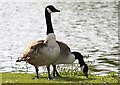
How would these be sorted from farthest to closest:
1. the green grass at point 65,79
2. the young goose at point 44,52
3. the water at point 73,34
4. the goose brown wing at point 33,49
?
the water at point 73,34, the goose brown wing at point 33,49, the young goose at point 44,52, the green grass at point 65,79

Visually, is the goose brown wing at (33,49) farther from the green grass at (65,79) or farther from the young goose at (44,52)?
the green grass at (65,79)

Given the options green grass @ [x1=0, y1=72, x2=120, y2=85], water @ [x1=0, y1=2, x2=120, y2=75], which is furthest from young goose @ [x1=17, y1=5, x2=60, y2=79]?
water @ [x1=0, y1=2, x2=120, y2=75]

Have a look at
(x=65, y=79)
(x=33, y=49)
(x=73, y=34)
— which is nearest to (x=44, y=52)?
(x=33, y=49)

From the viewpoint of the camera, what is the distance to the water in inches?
1047

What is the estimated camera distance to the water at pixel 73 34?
26.6m

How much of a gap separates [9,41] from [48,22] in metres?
21.5

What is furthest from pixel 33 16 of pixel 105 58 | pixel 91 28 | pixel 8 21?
pixel 105 58

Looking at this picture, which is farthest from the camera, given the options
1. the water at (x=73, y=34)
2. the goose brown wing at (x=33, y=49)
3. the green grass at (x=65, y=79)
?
the water at (x=73, y=34)

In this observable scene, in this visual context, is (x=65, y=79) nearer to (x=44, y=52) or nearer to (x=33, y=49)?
(x=44, y=52)

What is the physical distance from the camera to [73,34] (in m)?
41.3

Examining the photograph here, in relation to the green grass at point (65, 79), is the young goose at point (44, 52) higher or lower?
higher

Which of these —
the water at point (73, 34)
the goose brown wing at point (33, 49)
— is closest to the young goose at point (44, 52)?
the goose brown wing at point (33, 49)

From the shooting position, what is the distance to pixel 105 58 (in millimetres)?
28750

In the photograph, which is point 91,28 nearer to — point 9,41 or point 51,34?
point 9,41
